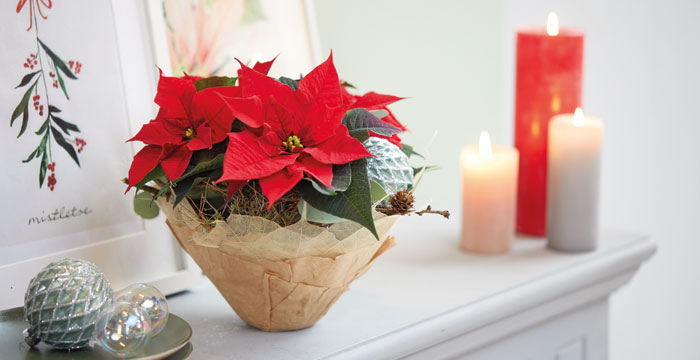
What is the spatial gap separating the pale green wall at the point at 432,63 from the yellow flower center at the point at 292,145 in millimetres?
404

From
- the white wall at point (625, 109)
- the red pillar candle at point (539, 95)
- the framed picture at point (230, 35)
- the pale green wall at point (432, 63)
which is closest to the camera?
the framed picture at point (230, 35)

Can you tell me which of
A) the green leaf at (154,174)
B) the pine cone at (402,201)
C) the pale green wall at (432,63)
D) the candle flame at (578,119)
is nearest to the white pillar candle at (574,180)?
the candle flame at (578,119)

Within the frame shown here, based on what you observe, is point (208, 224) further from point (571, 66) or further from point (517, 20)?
point (517, 20)

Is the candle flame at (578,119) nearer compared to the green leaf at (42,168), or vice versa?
the green leaf at (42,168)

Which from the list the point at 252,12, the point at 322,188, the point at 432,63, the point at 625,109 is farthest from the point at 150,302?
the point at 625,109

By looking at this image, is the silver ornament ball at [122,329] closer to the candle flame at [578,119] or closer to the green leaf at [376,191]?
the green leaf at [376,191]

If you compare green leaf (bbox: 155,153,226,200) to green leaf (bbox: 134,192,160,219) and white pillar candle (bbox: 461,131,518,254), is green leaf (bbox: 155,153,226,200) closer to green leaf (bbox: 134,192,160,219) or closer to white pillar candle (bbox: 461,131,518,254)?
green leaf (bbox: 134,192,160,219)

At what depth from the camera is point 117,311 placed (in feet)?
1.39

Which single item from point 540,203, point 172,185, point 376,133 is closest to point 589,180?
point 540,203

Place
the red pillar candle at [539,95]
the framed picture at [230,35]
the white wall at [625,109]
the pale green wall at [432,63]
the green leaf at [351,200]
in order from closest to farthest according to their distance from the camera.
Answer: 1. the green leaf at [351,200]
2. the framed picture at [230,35]
3. the red pillar candle at [539,95]
4. the pale green wall at [432,63]
5. the white wall at [625,109]

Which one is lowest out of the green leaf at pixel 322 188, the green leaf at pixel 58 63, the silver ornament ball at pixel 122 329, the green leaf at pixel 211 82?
the silver ornament ball at pixel 122 329

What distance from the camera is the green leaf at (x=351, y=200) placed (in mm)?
417

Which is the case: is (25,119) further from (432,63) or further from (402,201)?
(432,63)

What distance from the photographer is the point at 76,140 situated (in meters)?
0.56
